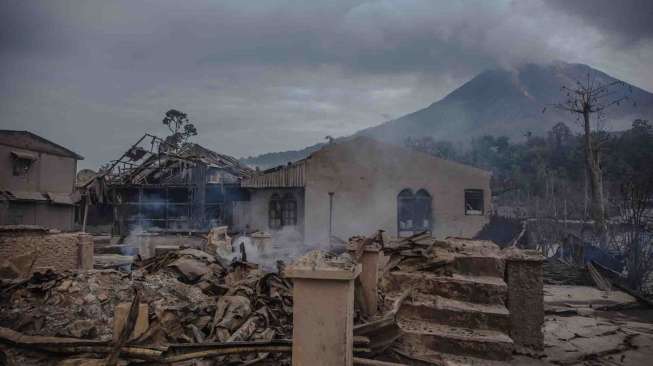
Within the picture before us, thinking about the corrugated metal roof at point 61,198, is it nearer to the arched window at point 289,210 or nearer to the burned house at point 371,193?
the burned house at point 371,193

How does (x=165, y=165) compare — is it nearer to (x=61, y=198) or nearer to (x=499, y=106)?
(x=61, y=198)

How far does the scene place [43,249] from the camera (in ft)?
34.7

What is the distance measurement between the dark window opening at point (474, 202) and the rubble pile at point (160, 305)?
46.0 feet

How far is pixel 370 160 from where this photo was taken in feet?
63.4

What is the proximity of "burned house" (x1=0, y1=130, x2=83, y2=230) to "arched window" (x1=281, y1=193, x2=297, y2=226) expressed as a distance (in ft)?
46.0

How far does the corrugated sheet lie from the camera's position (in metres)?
18.9

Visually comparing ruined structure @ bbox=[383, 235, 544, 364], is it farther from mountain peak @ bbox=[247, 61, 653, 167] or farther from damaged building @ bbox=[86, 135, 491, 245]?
mountain peak @ bbox=[247, 61, 653, 167]

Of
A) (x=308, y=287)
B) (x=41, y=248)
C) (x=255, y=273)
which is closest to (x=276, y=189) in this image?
(x=41, y=248)

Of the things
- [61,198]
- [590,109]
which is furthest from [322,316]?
[61,198]

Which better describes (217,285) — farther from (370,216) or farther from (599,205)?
(599,205)

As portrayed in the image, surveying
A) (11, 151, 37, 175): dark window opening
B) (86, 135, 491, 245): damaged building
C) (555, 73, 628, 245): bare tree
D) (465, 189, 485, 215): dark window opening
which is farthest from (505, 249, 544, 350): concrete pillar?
(11, 151, 37, 175): dark window opening

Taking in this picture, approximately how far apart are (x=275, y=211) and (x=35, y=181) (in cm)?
1480

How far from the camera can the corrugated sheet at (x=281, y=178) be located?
61.9 feet

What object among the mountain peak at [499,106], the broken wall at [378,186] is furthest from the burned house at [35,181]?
the mountain peak at [499,106]
